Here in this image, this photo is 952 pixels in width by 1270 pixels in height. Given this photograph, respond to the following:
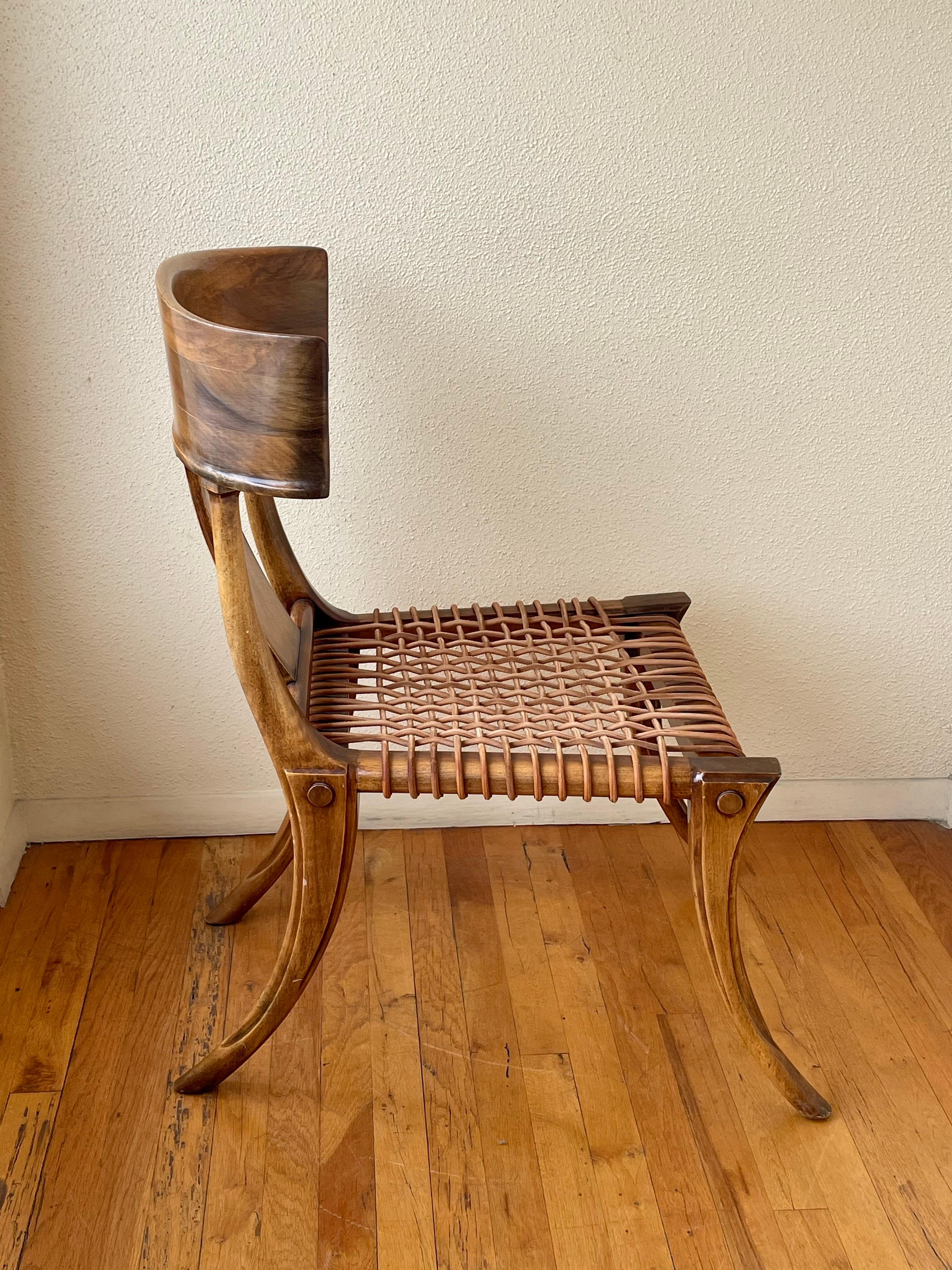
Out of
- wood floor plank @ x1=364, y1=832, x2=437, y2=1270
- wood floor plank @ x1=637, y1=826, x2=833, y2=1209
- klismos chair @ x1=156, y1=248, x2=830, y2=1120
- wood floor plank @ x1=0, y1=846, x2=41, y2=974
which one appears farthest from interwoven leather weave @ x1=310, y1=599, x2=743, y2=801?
wood floor plank @ x1=0, y1=846, x2=41, y2=974

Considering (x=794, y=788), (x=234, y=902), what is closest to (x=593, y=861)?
(x=794, y=788)

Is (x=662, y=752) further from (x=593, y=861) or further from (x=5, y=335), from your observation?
(x=5, y=335)

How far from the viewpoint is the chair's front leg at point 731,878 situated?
3.53ft

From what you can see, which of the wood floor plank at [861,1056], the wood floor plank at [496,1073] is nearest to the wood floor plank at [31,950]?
the wood floor plank at [496,1073]

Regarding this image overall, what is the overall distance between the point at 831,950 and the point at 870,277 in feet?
2.78

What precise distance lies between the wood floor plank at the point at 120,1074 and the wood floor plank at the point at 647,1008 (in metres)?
0.51

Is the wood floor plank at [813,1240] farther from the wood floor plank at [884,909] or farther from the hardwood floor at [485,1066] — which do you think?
the wood floor plank at [884,909]

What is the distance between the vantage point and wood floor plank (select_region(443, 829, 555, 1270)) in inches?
43.3

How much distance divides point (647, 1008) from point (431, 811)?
0.45m

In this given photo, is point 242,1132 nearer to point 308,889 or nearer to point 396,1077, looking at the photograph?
point 396,1077

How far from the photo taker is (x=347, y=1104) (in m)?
1.23

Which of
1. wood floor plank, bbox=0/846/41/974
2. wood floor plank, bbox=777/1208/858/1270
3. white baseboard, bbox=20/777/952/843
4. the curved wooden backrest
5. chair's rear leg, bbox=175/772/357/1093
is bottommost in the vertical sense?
wood floor plank, bbox=0/846/41/974

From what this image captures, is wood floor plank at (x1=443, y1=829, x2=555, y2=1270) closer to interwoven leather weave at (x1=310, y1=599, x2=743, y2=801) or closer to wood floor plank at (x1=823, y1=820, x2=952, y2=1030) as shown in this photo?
interwoven leather weave at (x1=310, y1=599, x2=743, y2=801)

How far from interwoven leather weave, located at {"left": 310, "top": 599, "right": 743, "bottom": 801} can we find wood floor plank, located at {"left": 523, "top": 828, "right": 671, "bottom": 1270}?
35 cm
